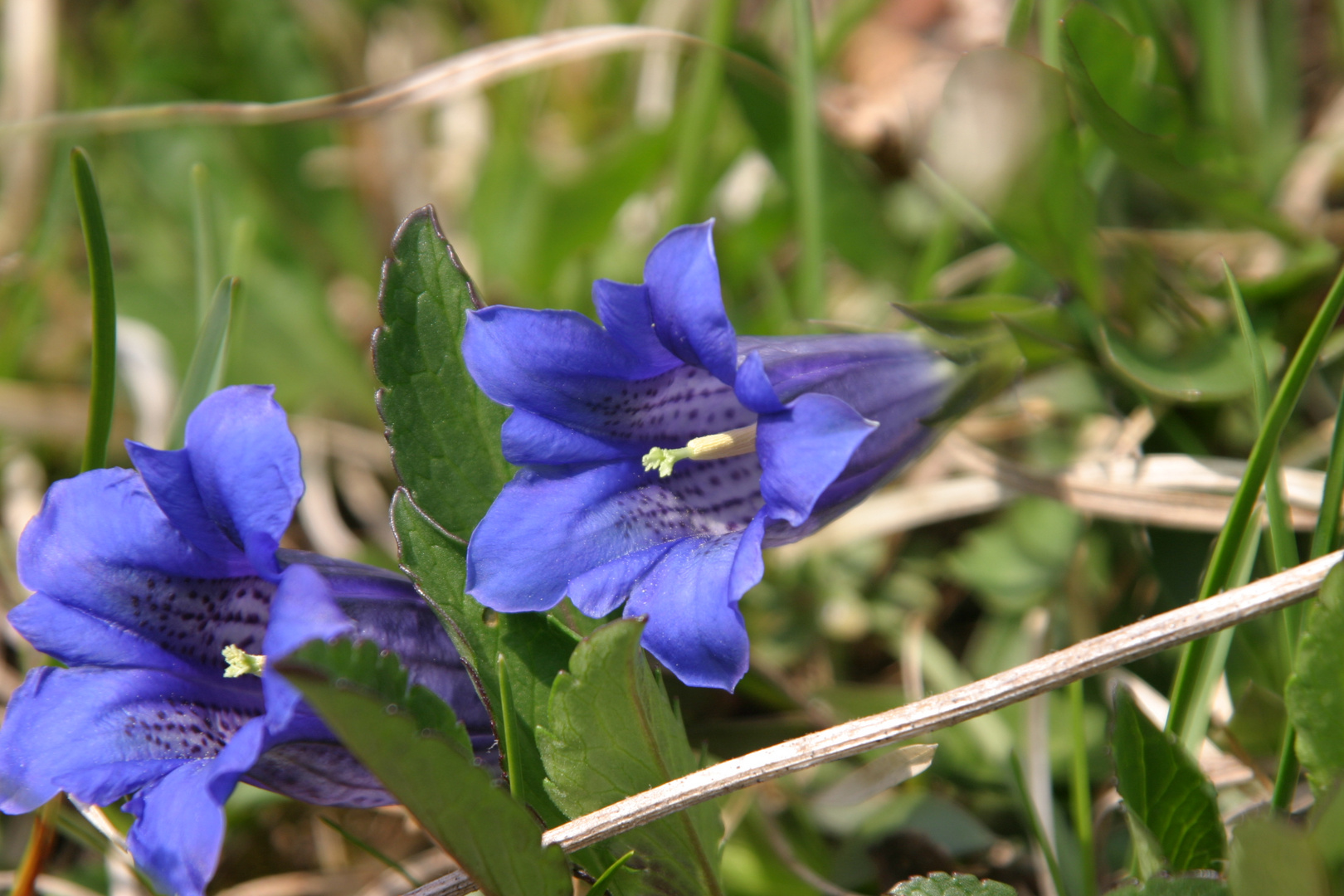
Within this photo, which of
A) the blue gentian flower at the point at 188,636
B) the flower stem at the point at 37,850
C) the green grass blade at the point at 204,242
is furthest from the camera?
the green grass blade at the point at 204,242

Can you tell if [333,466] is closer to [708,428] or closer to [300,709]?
[708,428]

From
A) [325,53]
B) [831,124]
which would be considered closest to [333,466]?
[325,53]

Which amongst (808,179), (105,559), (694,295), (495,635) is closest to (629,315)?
(694,295)

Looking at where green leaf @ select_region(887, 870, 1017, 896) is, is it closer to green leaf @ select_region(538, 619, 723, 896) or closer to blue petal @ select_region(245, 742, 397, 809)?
green leaf @ select_region(538, 619, 723, 896)

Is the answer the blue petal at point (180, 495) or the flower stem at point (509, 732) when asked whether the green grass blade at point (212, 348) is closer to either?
the blue petal at point (180, 495)

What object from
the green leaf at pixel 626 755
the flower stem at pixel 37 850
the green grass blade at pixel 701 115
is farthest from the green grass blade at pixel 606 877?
the green grass blade at pixel 701 115

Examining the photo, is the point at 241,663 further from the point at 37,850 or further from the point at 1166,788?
the point at 1166,788
